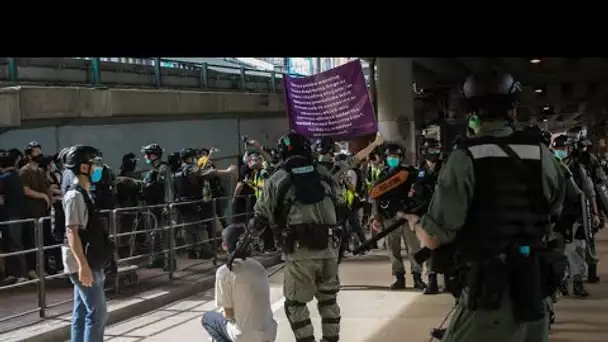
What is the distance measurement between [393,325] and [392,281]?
2.65 meters

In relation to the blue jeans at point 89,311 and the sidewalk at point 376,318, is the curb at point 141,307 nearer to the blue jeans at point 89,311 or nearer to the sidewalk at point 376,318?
the sidewalk at point 376,318

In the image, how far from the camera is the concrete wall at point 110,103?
36.0 ft

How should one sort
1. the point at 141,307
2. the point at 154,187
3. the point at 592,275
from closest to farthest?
the point at 141,307 < the point at 592,275 < the point at 154,187

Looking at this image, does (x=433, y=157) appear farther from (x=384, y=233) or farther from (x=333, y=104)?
(x=384, y=233)

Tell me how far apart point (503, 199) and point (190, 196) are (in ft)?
27.9

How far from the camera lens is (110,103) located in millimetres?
13352

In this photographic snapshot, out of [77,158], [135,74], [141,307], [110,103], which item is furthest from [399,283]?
[135,74]

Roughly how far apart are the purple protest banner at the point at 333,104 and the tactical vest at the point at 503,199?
7.24 metres

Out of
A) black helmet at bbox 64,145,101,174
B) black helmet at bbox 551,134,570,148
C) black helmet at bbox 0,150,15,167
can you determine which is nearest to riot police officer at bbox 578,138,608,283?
black helmet at bbox 551,134,570,148

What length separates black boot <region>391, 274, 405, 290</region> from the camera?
937cm

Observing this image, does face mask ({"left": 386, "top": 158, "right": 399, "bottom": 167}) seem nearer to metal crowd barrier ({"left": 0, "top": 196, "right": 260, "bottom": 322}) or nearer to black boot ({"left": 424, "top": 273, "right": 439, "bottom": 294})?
black boot ({"left": 424, "top": 273, "right": 439, "bottom": 294})
